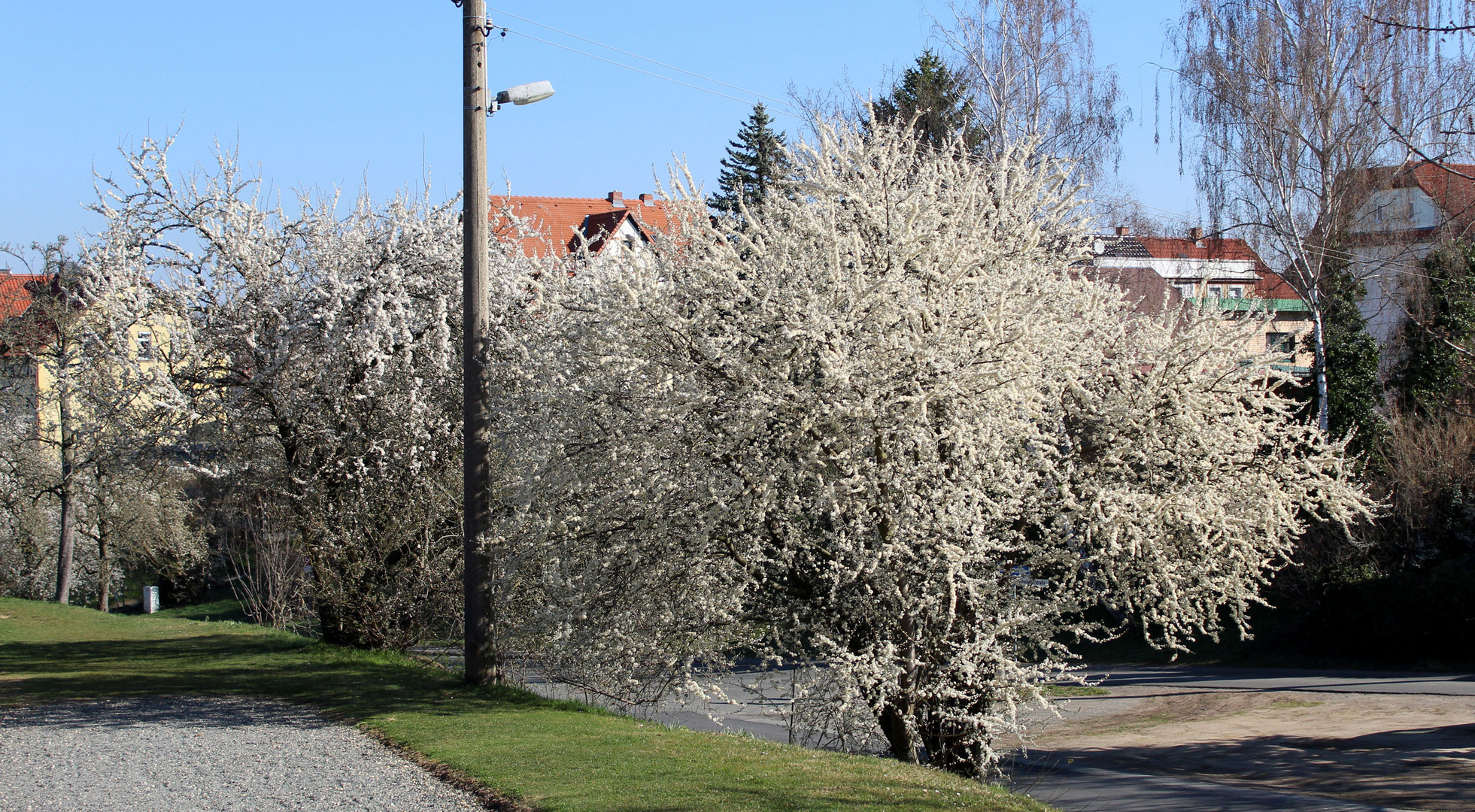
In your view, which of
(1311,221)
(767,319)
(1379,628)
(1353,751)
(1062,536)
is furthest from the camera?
(1311,221)

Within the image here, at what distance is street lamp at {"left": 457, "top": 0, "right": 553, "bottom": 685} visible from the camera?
34.1 feet

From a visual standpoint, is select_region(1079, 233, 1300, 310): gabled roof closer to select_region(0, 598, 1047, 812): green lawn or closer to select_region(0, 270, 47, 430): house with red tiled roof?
select_region(0, 598, 1047, 812): green lawn

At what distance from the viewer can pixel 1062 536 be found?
8.97 meters

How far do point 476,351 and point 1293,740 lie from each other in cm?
1109

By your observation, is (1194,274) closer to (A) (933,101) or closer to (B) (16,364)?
(A) (933,101)

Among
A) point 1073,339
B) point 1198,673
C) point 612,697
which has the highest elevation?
point 1073,339

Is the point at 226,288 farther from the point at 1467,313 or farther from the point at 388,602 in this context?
the point at 1467,313

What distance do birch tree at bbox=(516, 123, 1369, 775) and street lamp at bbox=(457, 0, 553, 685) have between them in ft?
2.59

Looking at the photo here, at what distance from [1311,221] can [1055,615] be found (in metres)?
16.3

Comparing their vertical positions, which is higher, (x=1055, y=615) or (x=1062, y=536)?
(x=1062, y=536)

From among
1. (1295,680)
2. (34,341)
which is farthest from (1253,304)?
(34,341)

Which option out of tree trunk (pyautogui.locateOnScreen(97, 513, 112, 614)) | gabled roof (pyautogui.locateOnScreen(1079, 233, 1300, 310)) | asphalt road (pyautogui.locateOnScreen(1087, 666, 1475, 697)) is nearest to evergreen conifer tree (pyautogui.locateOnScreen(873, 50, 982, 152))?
gabled roof (pyautogui.locateOnScreen(1079, 233, 1300, 310))

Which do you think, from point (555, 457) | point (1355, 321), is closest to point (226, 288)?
point (555, 457)

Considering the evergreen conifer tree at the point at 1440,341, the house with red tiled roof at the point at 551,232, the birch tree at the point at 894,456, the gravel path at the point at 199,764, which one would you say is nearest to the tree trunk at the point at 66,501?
the house with red tiled roof at the point at 551,232
